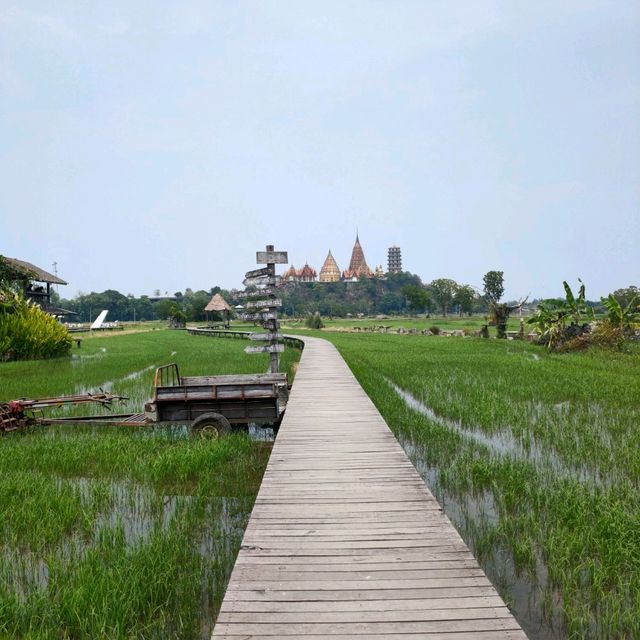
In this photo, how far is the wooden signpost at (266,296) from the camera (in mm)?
11656

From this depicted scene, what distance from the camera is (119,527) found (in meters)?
4.39

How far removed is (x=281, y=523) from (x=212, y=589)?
630 millimetres

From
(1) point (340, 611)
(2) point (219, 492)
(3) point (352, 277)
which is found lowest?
(2) point (219, 492)

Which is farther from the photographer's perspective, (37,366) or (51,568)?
(37,366)

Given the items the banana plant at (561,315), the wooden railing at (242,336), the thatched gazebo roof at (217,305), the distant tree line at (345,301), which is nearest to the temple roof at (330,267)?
the distant tree line at (345,301)

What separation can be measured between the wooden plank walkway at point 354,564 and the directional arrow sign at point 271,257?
6.66 meters

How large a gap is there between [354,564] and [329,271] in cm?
14458

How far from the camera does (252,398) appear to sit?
8289 mm

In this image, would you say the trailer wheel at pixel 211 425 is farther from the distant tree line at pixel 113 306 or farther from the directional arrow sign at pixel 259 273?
the distant tree line at pixel 113 306

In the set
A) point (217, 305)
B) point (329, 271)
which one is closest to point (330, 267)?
point (329, 271)

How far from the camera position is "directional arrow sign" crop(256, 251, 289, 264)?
11.6m

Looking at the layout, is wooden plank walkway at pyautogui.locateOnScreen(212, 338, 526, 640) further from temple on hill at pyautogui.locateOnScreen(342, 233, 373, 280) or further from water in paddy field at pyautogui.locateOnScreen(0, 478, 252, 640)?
temple on hill at pyautogui.locateOnScreen(342, 233, 373, 280)

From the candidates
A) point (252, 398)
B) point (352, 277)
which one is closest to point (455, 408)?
point (252, 398)

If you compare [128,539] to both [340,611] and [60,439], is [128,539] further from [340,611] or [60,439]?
[60,439]
